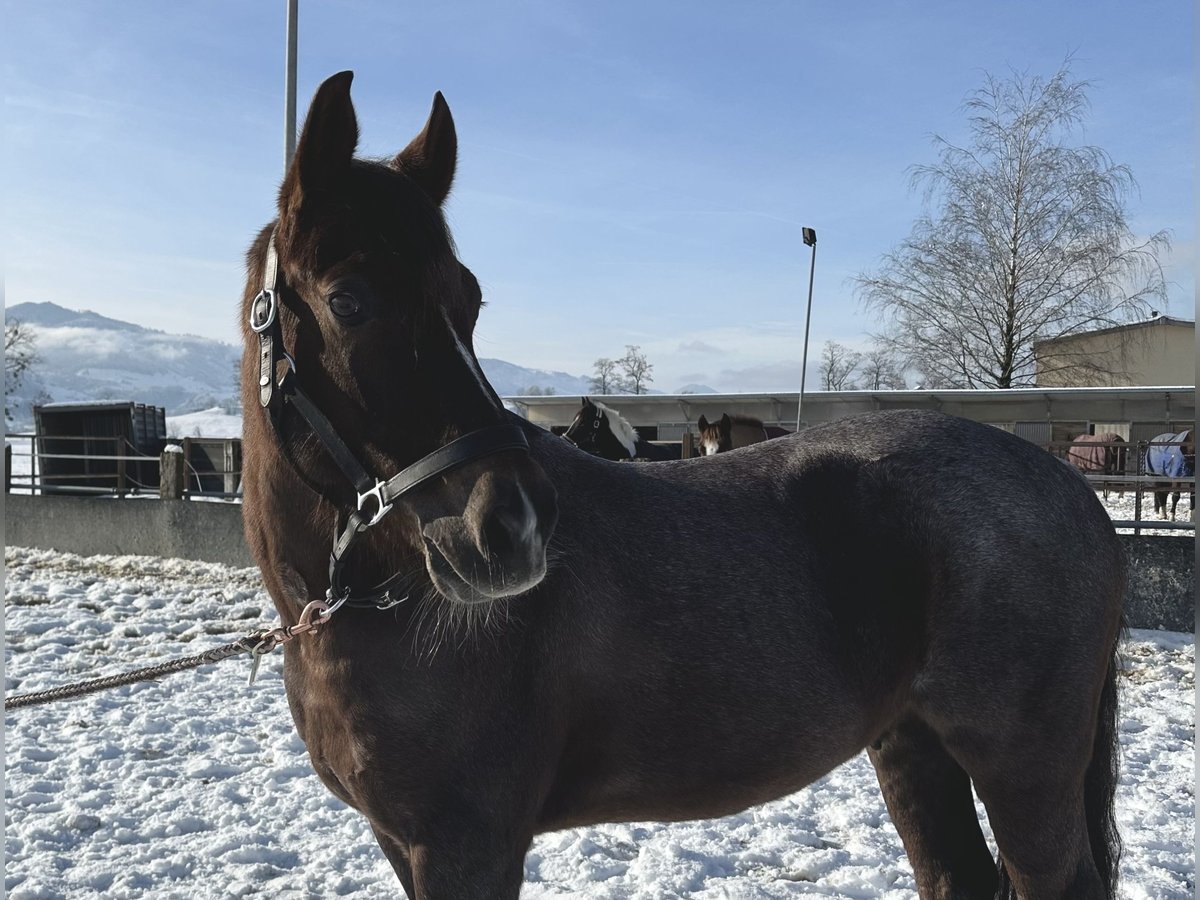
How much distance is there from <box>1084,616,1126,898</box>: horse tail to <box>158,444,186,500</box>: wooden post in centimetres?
1266

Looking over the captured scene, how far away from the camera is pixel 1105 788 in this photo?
273 centimetres

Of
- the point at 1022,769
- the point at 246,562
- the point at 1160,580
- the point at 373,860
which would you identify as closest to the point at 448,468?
the point at 1022,769

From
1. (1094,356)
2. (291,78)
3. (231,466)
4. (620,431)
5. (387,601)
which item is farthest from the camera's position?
(1094,356)

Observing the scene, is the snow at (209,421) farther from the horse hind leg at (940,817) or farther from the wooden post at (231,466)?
the horse hind leg at (940,817)

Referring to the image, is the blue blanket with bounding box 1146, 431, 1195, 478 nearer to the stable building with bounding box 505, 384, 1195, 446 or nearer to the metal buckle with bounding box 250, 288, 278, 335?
the stable building with bounding box 505, 384, 1195, 446

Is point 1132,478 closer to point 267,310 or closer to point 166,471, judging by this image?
point 267,310

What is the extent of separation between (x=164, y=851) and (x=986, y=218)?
2394cm

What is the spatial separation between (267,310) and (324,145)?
0.40 metres

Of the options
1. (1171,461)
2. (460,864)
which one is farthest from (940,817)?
(1171,461)

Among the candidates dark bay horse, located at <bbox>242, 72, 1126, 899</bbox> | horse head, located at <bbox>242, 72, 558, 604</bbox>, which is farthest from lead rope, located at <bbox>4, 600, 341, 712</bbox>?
horse head, located at <bbox>242, 72, 558, 604</bbox>

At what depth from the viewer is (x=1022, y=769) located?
96.0 inches

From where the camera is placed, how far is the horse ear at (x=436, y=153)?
2.32m

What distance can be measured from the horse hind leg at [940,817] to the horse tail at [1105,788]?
338 millimetres

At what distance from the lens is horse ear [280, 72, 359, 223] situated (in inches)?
78.0
